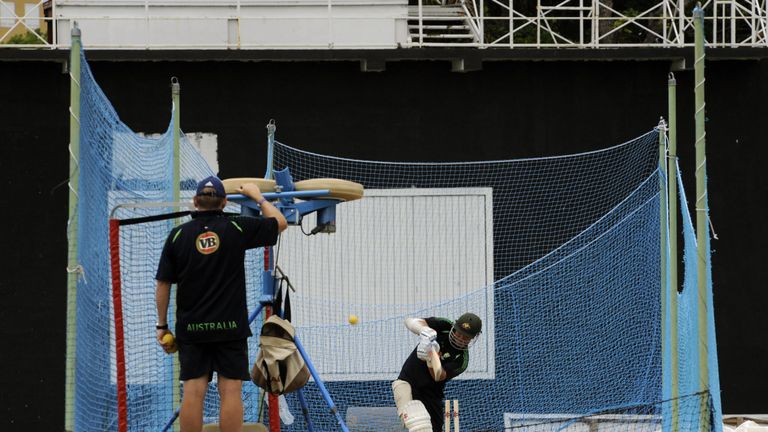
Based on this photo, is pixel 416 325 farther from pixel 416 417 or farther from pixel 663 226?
pixel 663 226

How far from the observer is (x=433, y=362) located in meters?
8.75

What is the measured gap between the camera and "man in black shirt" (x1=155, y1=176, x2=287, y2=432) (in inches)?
290

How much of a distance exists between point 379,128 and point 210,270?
707cm

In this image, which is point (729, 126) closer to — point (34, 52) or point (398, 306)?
point (398, 306)

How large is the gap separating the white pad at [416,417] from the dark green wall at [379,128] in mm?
5681

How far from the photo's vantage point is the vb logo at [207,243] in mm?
7352

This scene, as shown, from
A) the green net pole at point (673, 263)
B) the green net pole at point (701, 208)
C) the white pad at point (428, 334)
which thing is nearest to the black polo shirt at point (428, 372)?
the white pad at point (428, 334)

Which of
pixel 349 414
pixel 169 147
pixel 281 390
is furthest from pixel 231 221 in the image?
pixel 349 414

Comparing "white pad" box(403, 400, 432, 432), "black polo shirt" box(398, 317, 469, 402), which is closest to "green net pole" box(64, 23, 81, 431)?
"white pad" box(403, 400, 432, 432)

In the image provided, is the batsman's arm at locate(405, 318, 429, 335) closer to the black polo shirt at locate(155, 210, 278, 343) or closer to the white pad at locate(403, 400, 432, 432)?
the white pad at locate(403, 400, 432, 432)

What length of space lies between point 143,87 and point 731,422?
272 inches

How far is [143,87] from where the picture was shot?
46.1 ft

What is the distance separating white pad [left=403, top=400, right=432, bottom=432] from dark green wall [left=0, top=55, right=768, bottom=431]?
224 inches

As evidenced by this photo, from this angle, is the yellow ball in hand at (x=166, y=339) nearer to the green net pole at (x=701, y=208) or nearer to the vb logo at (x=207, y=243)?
the vb logo at (x=207, y=243)
